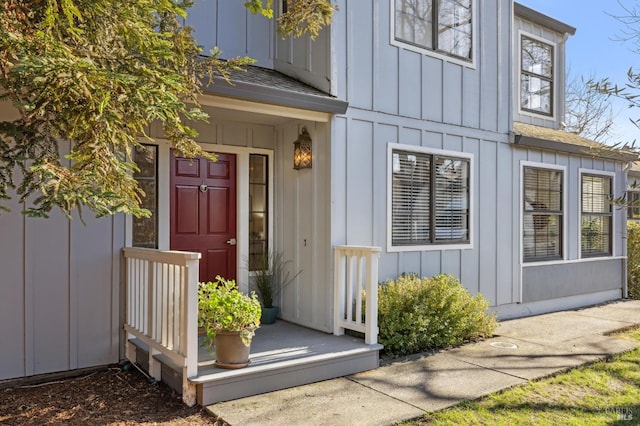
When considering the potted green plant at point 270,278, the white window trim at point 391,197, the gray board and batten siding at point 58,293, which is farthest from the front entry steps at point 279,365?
the white window trim at point 391,197

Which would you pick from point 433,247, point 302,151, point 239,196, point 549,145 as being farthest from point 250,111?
point 549,145

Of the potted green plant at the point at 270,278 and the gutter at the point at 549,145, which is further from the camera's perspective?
the gutter at the point at 549,145

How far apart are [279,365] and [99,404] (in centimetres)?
141

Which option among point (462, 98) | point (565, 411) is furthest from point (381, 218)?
point (565, 411)

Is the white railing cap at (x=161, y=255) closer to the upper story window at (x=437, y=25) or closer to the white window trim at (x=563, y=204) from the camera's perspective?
the upper story window at (x=437, y=25)

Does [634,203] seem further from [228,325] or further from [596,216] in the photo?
[596,216]

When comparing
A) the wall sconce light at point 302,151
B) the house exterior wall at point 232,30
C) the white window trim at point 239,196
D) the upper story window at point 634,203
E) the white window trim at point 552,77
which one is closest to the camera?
the upper story window at point 634,203

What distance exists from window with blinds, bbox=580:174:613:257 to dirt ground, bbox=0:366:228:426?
734 centimetres

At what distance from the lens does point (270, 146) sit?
19.8ft

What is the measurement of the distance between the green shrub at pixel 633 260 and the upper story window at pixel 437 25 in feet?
18.5

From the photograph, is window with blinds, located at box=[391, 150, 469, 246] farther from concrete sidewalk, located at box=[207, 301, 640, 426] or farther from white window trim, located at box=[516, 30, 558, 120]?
white window trim, located at box=[516, 30, 558, 120]

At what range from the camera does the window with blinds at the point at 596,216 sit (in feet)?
28.0

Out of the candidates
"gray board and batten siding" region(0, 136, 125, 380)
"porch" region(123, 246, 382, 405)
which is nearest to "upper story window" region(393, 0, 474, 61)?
"porch" region(123, 246, 382, 405)

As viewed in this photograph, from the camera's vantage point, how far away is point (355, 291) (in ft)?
17.6
